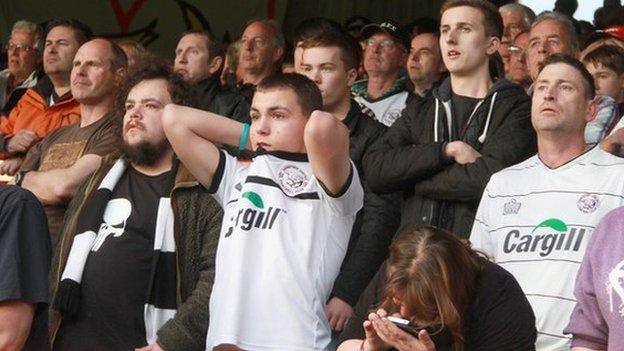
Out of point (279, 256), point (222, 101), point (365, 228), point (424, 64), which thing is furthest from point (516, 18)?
point (279, 256)

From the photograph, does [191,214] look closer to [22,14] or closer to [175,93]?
[175,93]

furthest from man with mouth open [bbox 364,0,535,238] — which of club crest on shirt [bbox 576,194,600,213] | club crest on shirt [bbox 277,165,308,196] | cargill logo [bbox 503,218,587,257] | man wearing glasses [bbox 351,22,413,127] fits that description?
man wearing glasses [bbox 351,22,413,127]

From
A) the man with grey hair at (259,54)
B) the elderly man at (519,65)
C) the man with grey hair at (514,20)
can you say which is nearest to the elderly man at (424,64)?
the man with grey hair at (514,20)

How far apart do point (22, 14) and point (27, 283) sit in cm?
800

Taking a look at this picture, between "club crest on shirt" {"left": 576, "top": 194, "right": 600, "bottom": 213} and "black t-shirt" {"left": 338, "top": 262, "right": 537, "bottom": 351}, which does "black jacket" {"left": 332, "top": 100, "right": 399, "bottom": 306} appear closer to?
"club crest on shirt" {"left": 576, "top": 194, "right": 600, "bottom": 213}

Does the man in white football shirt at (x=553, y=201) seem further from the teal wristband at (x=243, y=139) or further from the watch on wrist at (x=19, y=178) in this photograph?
the watch on wrist at (x=19, y=178)

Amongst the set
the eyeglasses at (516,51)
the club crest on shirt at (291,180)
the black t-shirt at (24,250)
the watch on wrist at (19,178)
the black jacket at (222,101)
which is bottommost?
the watch on wrist at (19,178)

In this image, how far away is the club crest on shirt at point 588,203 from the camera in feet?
19.0

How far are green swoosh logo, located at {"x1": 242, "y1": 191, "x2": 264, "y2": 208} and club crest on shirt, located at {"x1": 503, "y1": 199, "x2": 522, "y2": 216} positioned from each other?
1.03m

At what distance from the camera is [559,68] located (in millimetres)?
6246

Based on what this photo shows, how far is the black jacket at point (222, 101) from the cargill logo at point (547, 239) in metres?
2.37

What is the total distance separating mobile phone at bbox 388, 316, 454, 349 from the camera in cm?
469

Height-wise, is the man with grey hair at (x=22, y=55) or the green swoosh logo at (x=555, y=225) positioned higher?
the man with grey hair at (x=22, y=55)

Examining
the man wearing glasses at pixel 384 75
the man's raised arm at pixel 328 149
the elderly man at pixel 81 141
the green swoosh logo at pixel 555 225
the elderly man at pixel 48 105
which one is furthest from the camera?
the man wearing glasses at pixel 384 75
